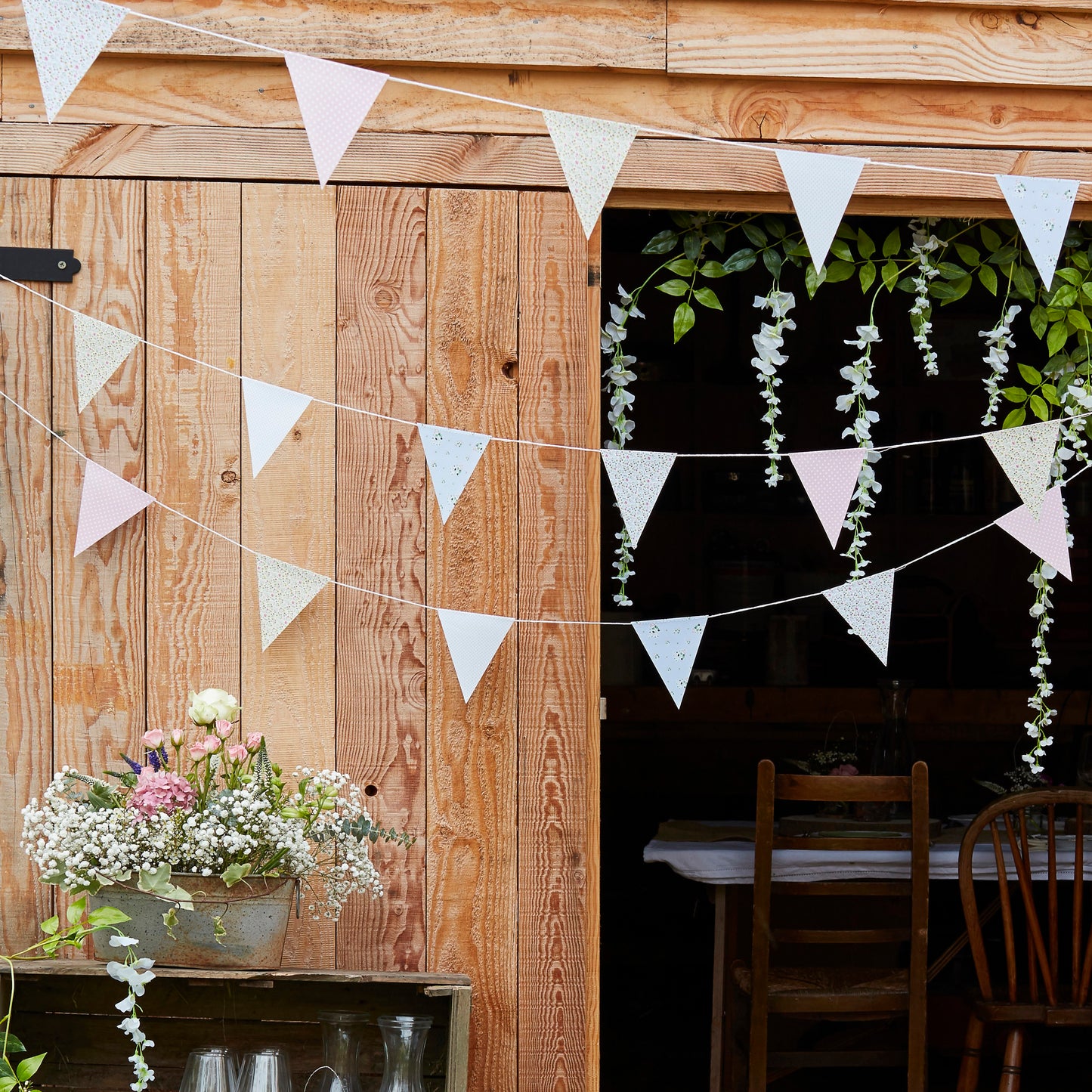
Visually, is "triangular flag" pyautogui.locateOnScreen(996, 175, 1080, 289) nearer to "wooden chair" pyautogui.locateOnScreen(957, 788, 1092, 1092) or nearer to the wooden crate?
"wooden chair" pyautogui.locateOnScreen(957, 788, 1092, 1092)

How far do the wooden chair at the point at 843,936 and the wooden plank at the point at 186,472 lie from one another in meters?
1.05

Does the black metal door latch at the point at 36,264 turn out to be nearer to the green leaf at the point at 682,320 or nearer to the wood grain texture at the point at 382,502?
the wood grain texture at the point at 382,502

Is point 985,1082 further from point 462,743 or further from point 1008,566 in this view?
point 462,743

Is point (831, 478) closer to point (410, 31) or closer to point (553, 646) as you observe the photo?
point (553, 646)

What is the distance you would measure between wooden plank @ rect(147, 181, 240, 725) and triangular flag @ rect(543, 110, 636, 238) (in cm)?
56

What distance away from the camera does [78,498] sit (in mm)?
1980

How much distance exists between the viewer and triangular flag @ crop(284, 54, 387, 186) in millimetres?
1744

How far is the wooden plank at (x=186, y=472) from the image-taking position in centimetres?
199

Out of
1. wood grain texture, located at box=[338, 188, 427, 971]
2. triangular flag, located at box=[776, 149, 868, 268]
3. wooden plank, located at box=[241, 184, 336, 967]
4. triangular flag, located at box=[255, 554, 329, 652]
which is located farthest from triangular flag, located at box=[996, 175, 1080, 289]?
triangular flag, located at box=[255, 554, 329, 652]

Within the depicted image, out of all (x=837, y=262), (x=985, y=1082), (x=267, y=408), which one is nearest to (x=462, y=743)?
(x=267, y=408)

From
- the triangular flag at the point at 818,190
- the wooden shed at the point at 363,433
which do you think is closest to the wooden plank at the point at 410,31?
the wooden shed at the point at 363,433

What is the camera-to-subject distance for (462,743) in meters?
2.00

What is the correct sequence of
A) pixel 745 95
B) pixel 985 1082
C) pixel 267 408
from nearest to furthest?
pixel 267 408, pixel 745 95, pixel 985 1082

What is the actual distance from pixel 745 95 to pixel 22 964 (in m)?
1.64
